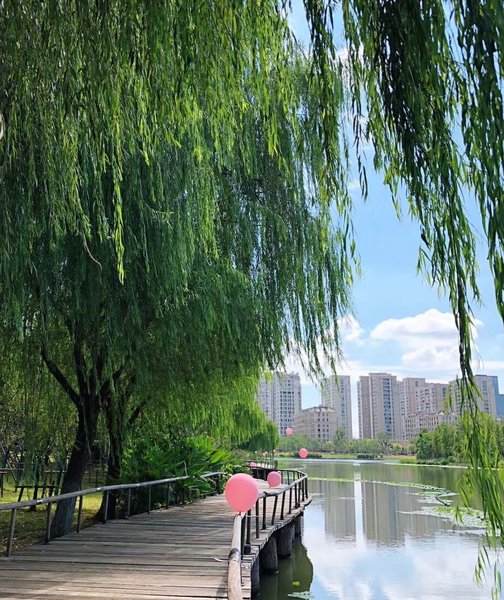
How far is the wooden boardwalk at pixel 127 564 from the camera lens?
4961 mm

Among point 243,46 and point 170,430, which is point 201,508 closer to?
point 170,430

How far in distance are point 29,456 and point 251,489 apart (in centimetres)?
289

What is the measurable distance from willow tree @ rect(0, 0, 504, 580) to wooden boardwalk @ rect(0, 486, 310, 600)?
2.26 metres

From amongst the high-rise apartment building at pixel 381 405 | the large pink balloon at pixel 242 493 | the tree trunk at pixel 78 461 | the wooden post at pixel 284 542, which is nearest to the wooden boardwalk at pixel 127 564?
the tree trunk at pixel 78 461

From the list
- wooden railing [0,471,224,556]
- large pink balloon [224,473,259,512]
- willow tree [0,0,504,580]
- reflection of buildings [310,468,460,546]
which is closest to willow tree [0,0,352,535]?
willow tree [0,0,504,580]

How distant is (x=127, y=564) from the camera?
19.9 feet

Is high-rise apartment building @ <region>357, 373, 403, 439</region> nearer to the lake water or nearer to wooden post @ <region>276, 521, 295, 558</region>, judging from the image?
the lake water

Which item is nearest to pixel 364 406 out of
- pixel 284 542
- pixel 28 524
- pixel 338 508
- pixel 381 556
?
pixel 338 508

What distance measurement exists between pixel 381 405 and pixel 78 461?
423ft

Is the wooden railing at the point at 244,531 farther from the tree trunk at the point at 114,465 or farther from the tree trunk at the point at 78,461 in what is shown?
the tree trunk at the point at 114,465

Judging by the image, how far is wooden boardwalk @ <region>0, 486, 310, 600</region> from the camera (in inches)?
195

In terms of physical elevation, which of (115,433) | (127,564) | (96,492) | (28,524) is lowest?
(28,524)

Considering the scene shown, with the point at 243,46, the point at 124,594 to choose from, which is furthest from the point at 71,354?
the point at 243,46

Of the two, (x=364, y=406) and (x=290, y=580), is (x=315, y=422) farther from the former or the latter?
(x=290, y=580)
